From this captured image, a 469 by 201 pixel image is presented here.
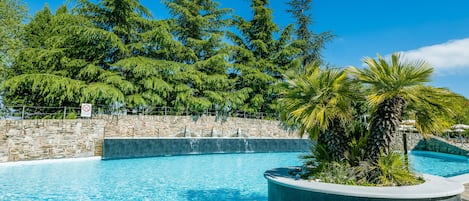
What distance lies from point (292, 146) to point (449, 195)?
49.8 feet

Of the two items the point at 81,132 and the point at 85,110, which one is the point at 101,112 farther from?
the point at 81,132

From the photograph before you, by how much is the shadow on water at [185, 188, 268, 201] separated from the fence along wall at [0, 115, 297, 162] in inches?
321

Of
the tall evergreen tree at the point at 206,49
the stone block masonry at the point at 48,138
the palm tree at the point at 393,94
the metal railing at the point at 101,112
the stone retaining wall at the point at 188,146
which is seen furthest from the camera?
the tall evergreen tree at the point at 206,49

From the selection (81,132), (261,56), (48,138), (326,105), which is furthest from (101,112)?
(326,105)

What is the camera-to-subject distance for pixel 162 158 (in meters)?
14.3

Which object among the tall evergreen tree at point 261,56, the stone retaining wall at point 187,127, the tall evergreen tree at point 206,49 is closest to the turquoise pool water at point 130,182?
the stone retaining wall at point 187,127

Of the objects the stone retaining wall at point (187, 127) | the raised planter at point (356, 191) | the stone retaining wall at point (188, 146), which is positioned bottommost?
the stone retaining wall at point (188, 146)

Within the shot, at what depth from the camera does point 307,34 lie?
27156 mm

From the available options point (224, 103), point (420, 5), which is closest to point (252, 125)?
point (224, 103)

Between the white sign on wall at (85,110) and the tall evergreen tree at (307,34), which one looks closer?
the white sign on wall at (85,110)

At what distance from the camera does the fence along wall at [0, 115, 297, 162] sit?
11.3 meters

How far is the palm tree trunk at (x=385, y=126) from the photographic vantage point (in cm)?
440

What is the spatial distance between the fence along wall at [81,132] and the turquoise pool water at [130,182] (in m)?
0.82

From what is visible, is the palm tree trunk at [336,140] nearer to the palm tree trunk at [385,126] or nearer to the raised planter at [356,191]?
the palm tree trunk at [385,126]
